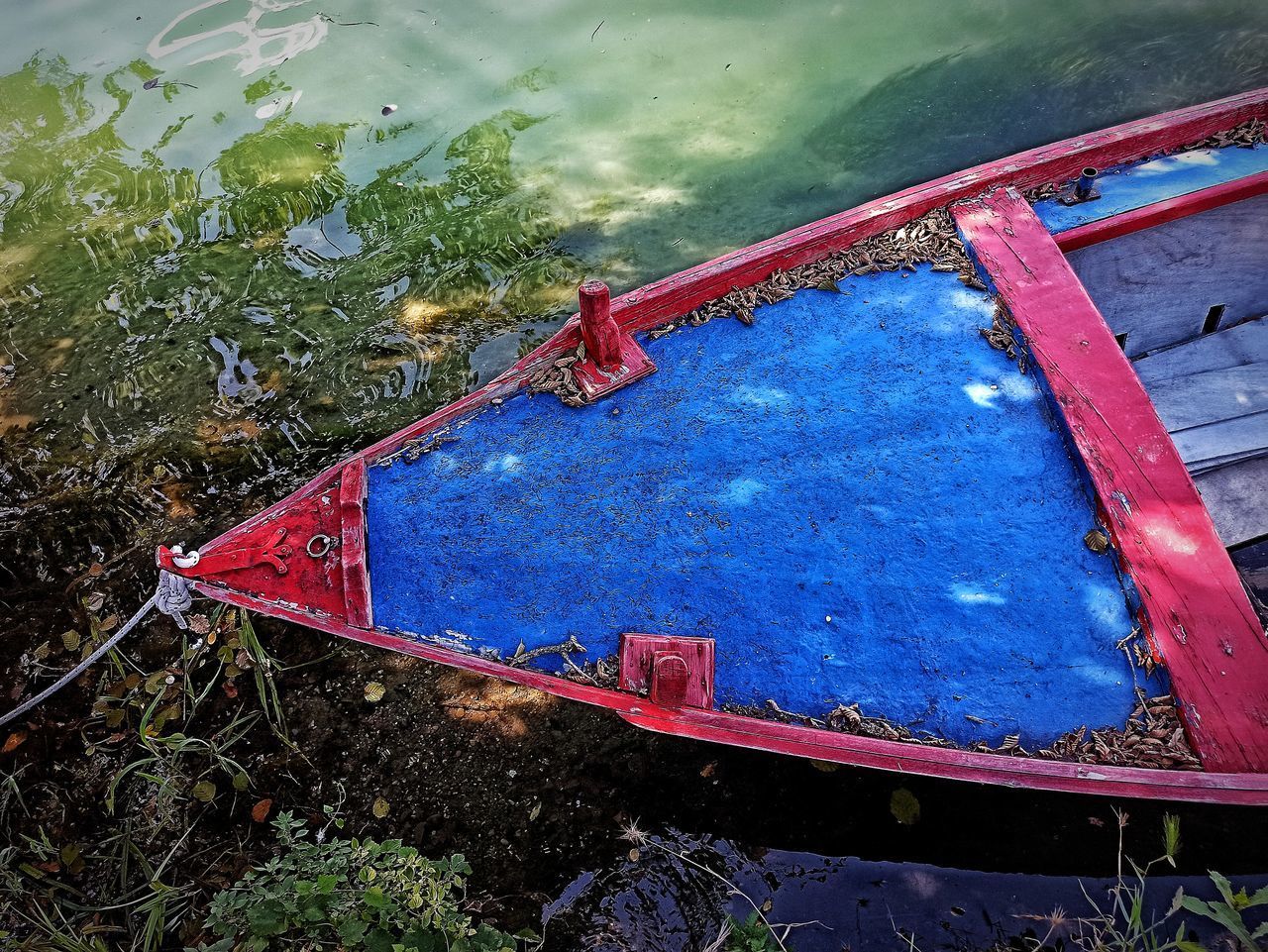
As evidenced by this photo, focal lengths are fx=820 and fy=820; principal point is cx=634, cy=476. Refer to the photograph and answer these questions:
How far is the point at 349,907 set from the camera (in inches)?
98.0

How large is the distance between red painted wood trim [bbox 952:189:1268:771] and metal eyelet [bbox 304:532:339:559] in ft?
8.40

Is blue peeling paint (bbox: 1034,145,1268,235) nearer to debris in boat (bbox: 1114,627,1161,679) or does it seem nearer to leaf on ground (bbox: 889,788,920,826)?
debris in boat (bbox: 1114,627,1161,679)

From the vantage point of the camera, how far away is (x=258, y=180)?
5809 mm

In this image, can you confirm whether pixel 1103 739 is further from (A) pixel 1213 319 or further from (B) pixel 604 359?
(A) pixel 1213 319

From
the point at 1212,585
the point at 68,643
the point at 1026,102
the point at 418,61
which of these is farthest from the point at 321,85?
the point at 1212,585

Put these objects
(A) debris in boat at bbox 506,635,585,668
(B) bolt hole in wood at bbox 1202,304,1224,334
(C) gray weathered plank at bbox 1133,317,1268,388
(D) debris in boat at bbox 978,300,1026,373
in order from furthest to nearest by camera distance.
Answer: (B) bolt hole in wood at bbox 1202,304,1224,334 < (C) gray weathered plank at bbox 1133,317,1268,388 < (D) debris in boat at bbox 978,300,1026,373 < (A) debris in boat at bbox 506,635,585,668

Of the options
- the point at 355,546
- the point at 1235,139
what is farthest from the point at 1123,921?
the point at 1235,139

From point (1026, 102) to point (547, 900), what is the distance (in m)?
5.85

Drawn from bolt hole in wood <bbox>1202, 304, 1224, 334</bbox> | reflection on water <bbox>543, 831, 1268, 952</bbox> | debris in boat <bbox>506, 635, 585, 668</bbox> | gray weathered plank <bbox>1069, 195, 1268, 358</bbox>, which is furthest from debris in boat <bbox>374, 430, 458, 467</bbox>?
bolt hole in wood <bbox>1202, 304, 1224, 334</bbox>

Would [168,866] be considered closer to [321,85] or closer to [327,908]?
[327,908]

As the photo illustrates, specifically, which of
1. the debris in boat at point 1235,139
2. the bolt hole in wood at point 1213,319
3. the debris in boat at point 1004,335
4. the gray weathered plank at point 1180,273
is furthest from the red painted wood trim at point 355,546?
the bolt hole in wood at point 1213,319

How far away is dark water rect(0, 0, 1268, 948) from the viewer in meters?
4.57

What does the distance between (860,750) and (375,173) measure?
5.13m

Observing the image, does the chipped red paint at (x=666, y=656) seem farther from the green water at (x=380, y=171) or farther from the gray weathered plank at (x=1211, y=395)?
the green water at (x=380, y=171)
